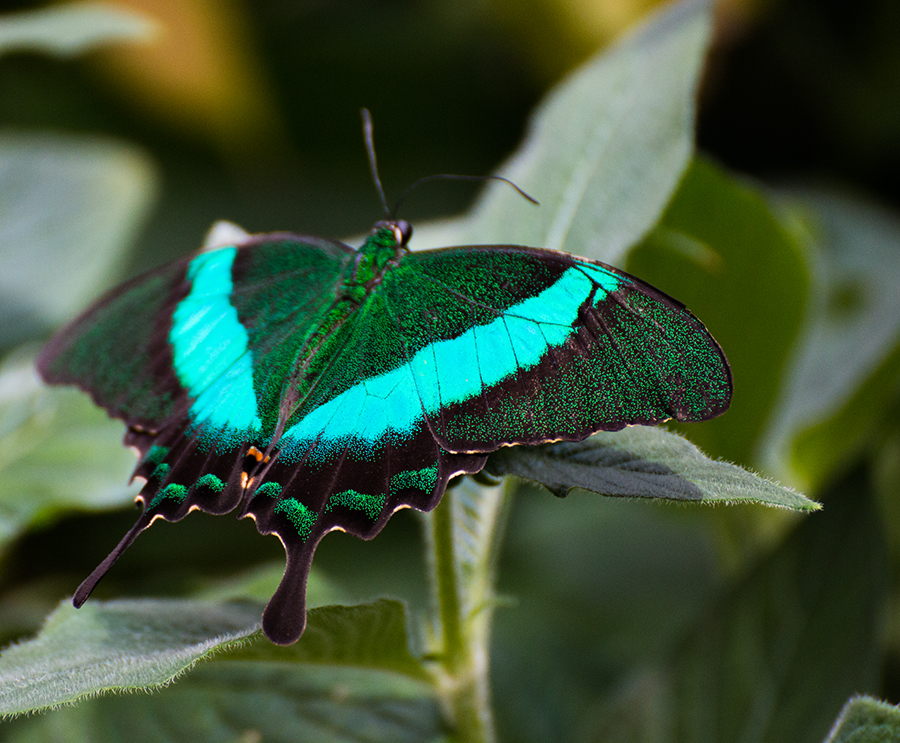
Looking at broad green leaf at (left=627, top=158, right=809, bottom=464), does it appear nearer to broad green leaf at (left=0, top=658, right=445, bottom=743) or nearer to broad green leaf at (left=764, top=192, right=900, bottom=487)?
broad green leaf at (left=764, top=192, right=900, bottom=487)

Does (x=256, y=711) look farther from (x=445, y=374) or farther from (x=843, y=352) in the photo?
(x=843, y=352)

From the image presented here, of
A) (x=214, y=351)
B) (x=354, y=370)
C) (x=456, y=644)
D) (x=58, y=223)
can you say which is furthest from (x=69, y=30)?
(x=456, y=644)

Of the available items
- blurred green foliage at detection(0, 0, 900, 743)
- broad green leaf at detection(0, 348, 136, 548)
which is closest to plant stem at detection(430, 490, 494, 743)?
blurred green foliage at detection(0, 0, 900, 743)

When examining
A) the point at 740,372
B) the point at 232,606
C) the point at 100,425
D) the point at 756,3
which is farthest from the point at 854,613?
the point at 756,3

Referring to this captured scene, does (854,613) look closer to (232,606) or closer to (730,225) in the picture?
(730,225)

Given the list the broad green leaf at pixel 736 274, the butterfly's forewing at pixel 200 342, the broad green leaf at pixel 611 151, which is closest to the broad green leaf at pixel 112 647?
the butterfly's forewing at pixel 200 342

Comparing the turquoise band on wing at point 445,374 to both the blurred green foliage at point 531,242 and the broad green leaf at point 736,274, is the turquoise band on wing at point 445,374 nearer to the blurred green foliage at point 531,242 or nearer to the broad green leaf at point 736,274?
the blurred green foliage at point 531,242
